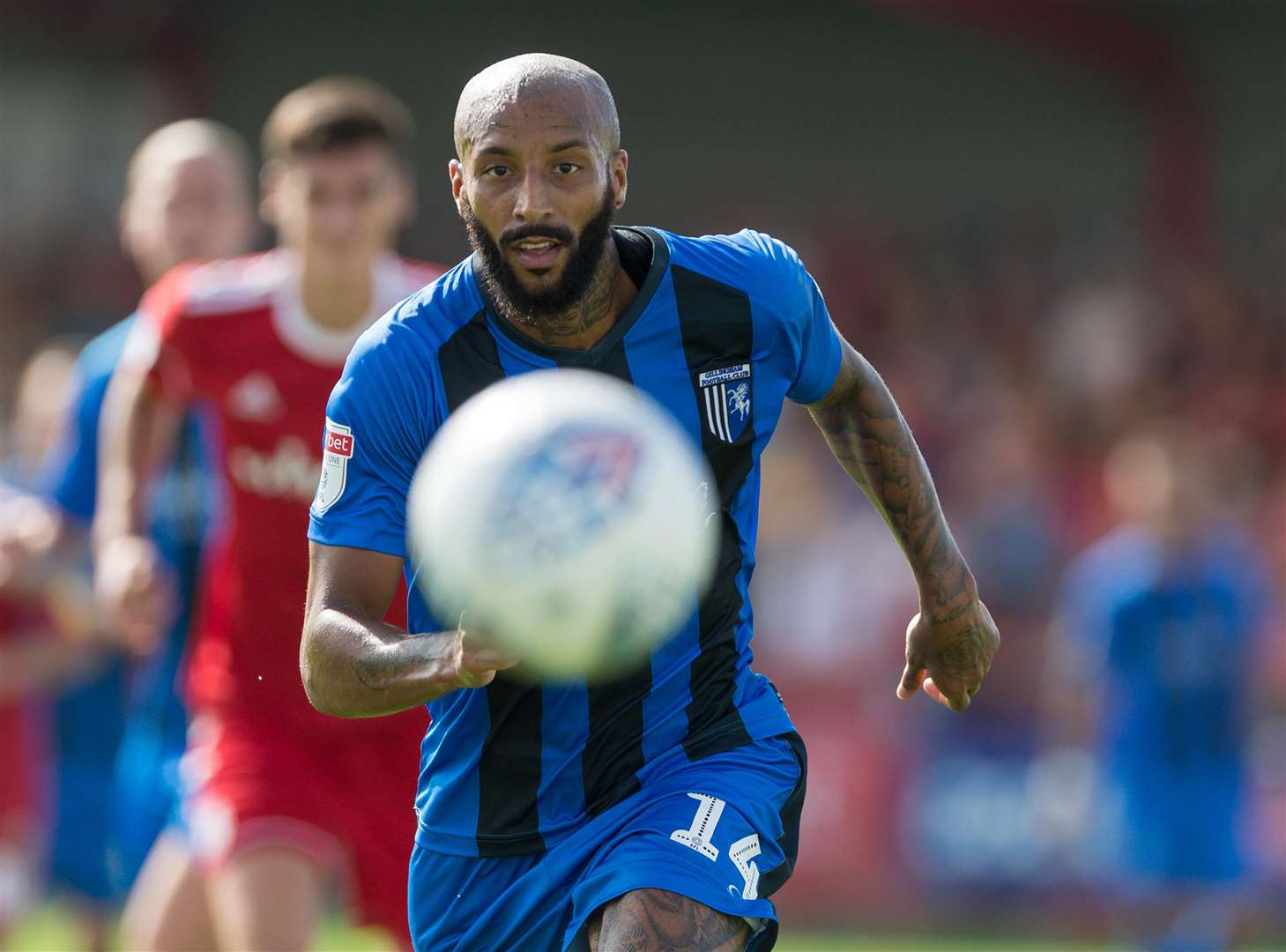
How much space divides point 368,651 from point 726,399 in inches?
40.1

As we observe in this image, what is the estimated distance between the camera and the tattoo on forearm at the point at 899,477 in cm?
482

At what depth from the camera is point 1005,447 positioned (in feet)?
47.3

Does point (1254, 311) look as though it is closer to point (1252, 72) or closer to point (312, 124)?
point (1252, 72)

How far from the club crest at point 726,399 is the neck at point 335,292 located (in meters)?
1.98

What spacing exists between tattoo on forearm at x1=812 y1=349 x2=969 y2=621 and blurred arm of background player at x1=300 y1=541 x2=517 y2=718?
1238 mm

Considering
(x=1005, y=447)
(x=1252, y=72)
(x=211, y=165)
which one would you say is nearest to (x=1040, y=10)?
(x=1252, y=72)

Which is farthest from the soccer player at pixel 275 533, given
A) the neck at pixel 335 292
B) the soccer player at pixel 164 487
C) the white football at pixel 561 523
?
the white football at pixel 561 523

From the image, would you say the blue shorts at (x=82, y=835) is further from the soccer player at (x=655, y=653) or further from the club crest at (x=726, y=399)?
the club crest at (x=726, y=399)

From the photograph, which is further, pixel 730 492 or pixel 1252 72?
pixel 1252 72

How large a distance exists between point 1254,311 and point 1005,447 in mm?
4299

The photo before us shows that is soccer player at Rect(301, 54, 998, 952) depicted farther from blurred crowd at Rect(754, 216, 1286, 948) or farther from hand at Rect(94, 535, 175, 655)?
blurred crowd at Rect(754, 216, 1286, 948)

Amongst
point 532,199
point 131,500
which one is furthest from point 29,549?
point 532,199

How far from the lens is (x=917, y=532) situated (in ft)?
15.9

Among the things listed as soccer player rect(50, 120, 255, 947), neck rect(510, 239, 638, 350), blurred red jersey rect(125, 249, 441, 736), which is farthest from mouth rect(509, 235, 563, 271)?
soccer player rect(50, 120, 255, 947)
